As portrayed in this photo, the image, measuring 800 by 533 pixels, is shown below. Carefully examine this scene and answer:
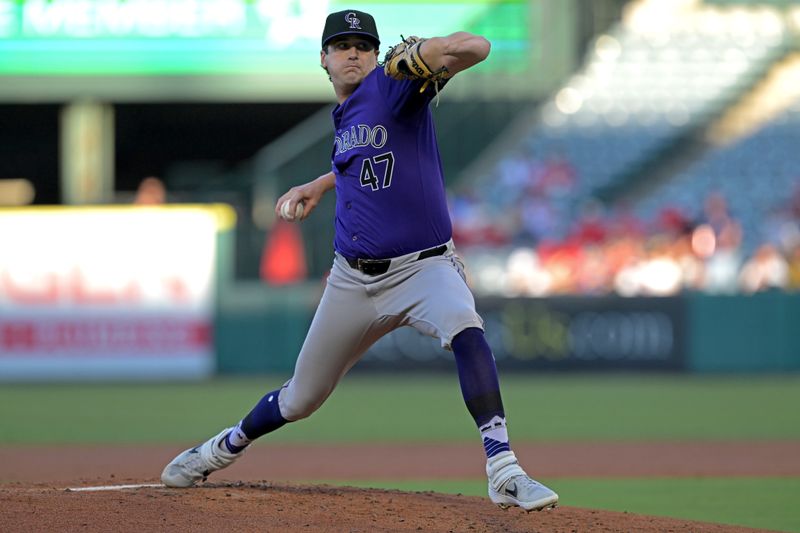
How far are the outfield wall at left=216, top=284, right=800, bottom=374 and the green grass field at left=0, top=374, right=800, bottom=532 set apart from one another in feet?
0.81

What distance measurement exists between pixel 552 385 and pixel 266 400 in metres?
9.51

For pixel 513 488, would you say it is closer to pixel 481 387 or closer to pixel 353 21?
pixel 481 387

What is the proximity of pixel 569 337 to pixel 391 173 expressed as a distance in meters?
10.8

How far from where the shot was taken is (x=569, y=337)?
15836 mm

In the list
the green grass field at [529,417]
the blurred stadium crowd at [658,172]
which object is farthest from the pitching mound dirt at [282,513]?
the blurred stadium crowd at [658,172]

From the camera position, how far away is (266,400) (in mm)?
5863

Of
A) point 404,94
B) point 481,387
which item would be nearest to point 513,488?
point 481,387

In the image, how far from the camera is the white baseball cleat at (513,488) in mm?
4766

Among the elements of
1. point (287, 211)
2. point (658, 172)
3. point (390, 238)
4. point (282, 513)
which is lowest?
point (282, 513)

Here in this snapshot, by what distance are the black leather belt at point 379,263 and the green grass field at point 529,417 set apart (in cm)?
206

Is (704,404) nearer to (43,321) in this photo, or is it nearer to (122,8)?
(43,321)

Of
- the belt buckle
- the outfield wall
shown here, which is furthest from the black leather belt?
the outfield wall

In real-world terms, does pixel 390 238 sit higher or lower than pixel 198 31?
lower

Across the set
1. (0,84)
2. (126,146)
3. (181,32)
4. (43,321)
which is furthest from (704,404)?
(126,146)
